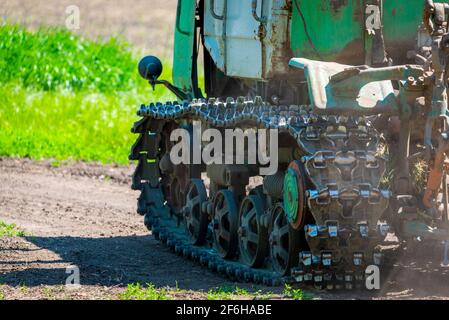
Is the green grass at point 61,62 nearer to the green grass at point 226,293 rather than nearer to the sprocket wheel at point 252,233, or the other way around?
the sprocket wheel at point 252,233

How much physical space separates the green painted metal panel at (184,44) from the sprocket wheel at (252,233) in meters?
2.51

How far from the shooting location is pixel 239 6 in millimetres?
11375

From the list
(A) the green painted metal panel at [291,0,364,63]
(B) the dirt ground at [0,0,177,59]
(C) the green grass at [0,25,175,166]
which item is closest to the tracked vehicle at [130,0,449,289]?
(A) the green painted metal panel at [291,0,364,63]

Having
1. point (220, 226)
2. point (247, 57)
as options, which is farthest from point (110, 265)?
point (247, 57)

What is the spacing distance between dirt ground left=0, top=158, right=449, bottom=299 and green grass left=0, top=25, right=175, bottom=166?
672mm

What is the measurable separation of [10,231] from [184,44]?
2488 mm

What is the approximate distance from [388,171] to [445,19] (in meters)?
1.31

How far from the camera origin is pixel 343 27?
10555mm

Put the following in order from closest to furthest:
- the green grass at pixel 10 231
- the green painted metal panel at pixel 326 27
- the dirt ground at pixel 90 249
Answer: the dirt ground at pixel 90 249, the green painted metal panel at pixel 326 27, the green grass at pixel 10 231

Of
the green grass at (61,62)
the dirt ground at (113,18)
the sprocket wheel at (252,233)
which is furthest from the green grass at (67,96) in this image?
the sprocket wheel at (252,233)

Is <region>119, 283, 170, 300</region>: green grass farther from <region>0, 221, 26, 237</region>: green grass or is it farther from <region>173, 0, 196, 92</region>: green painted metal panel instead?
<region>173, 0, 196, 92</region>: green painted metal panel

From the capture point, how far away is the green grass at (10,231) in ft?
41.2
